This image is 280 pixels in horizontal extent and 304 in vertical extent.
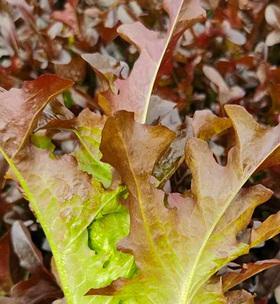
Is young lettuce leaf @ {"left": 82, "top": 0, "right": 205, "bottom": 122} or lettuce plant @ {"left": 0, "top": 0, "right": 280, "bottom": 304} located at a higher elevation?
young lettuce leaf @ {"left": 82, "top": 0, "right": 205, "bottom": 122}

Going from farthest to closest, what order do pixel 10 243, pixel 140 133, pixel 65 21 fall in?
pixel 65 21 → pixel 10 243 → pixel 140 133

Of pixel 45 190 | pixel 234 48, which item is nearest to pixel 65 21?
pixel 234 48

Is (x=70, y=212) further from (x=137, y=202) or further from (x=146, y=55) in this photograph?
(x=146, y=55)

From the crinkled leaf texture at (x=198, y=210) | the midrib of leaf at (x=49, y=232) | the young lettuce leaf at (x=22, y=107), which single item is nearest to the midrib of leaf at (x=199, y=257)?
the crinkled leaf texture at (x=198, y=210)

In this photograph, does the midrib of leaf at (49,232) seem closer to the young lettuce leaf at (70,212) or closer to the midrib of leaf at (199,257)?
the young lettuce leaf at (70,212)

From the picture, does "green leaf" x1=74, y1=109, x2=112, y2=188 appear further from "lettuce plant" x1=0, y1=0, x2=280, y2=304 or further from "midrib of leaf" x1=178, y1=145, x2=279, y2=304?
"midrib of leaf" x1=178, y1=145, x2=279, y2=304

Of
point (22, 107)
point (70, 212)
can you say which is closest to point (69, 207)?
point (70, 212)

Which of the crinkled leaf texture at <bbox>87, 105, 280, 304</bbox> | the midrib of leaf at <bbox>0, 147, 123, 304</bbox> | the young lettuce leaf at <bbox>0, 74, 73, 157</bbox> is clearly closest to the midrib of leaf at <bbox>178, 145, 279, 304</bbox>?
the crinkled leaf texture at <bbox>87, 105, 280, 304</bbox>

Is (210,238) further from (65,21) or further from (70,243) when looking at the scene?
(65,21)
